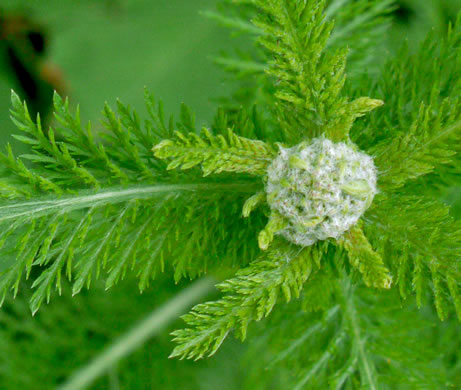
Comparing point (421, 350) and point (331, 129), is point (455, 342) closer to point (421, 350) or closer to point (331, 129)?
point (421, 350)

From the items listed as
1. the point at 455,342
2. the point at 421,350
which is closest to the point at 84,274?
the point at 421,350

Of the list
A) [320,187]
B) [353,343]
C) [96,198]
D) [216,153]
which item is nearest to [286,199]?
[320,187]

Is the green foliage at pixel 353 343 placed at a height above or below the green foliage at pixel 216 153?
below

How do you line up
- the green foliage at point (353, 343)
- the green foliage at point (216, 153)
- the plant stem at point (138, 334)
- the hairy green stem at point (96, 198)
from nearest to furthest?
the green foliage at point (216, 153) < the hairy green stem at point (96, 198) < the green foliage at point (353, 343) < the plant stem at point (138, 334)


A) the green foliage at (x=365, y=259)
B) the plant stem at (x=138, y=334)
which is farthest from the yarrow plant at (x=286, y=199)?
the plant stem at (x=138, y=334)

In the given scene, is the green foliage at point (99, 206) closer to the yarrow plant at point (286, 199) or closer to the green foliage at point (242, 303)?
the yarrow plant at point (286, 199)

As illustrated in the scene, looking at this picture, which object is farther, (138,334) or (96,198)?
(138,334)

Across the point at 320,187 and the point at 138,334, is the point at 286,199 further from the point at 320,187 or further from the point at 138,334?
the point at 138,334

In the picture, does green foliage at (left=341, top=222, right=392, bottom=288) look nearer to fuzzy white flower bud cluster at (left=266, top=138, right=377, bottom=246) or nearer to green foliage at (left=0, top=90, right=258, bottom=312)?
fuzzy white flower bud cluster at (left=266, top=138, right=377, bottom=246)
